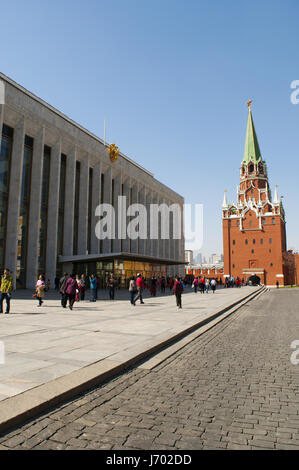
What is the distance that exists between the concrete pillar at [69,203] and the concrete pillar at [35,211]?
458cm

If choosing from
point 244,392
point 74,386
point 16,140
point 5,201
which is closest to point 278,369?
point 244,392

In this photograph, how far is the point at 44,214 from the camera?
3441cm

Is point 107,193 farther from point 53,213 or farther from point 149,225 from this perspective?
point 149,225

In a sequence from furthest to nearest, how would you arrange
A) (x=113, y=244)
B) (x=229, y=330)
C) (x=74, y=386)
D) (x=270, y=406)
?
(x=113, y=244)
(x=229, y=330)
(x=74, y=386)
(x=270, y=406)

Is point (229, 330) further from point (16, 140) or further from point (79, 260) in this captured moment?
point (16, 140)

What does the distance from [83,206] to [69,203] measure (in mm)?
2612

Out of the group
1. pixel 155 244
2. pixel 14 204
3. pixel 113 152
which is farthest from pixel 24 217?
pixel 155 244

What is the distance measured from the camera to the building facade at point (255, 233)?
79.8 m

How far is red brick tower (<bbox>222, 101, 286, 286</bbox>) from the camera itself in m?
79.8

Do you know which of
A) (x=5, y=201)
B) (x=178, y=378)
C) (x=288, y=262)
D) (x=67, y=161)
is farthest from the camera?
(x=288, y=262)

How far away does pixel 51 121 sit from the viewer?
34.5 m

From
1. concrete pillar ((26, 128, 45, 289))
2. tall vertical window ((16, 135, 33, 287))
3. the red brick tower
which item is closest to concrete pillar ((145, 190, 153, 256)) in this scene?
Answer: concrete pillar ((26, 128, 45, 289))

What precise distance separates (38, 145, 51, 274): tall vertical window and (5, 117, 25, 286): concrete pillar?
431 cm
